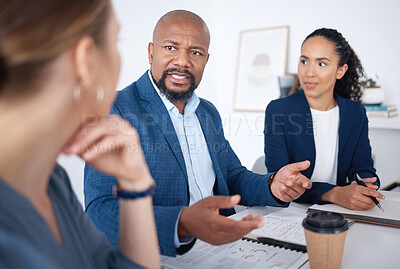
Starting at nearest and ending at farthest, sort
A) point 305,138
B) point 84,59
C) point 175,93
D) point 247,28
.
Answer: point 84,59, point 175,93, point 305,138, point 247,28

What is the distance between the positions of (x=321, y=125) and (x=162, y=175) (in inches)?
42.6

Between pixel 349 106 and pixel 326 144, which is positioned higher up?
pixel 349 106

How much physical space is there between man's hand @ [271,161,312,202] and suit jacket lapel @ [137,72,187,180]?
346 mm

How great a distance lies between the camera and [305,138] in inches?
77.7

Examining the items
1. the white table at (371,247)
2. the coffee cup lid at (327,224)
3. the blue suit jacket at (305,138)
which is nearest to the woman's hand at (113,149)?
the coffee cup lid at (327,224)

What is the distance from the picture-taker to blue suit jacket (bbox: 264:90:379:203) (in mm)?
1969

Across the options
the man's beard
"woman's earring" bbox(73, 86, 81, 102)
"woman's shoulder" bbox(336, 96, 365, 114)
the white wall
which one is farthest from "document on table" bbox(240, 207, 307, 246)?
the white wall

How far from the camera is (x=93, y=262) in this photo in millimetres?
809

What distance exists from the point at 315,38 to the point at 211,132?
87 cm

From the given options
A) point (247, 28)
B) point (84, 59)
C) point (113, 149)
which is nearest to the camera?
point (84, 59)

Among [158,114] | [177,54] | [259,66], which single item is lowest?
A: [158,114]

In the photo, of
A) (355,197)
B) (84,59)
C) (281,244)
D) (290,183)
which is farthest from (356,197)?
(84,59)

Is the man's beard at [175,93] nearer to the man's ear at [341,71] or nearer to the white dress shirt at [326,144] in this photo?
the white dress shirt at [326,144]

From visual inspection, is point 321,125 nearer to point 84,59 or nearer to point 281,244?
point 281,244
